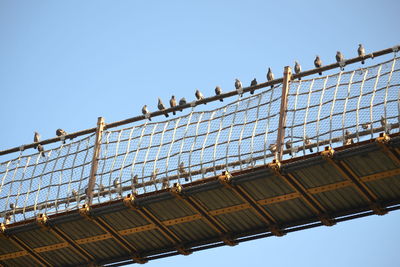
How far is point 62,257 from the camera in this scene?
1673 inches

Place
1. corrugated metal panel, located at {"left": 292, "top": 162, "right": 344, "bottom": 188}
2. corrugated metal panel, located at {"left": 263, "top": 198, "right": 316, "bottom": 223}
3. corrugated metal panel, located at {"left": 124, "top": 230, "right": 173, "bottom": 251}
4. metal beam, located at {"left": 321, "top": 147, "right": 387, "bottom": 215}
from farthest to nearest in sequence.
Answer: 1. corrugated metal panel, located at {"left": 124, "top": 230, "right": 173, "bottom": 251}
2. corrugated metal panel, located at {"left": 263, "top": 198, "right": 316, "bottom": 223}
3. corrugated metal panel, located at {"left": 292, "top": 162, "right": 344, "bottom": 188}
4. metal beam, located at {"left": 321, "top": 147, "right": 387, "bottom": 215}

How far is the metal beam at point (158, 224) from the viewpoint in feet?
124

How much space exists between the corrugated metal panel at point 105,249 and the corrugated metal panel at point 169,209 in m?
3.13

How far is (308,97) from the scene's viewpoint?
3672 cm

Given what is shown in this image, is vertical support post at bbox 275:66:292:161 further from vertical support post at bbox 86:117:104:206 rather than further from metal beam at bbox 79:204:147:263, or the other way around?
vertical support post at bbox 86:117:104:206

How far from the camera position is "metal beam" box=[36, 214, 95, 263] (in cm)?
3994

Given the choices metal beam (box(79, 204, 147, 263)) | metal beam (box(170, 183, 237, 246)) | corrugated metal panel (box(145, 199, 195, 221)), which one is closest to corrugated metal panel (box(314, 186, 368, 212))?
metal beam (box(170, 183, 237, 246))

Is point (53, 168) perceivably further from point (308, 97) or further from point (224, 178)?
point (308, 97)

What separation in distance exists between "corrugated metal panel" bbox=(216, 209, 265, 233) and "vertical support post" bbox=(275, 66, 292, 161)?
10.5 ft

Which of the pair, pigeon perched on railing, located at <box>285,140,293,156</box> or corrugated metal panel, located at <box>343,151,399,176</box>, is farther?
pigeon perched on railing, located at <box>285,140,293,156</box>

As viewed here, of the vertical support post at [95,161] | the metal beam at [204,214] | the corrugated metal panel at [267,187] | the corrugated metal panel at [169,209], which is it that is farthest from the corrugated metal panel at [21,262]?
the corrugated metal panel at [267,187]

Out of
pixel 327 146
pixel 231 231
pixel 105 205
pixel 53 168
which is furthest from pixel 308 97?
pixel 53 168

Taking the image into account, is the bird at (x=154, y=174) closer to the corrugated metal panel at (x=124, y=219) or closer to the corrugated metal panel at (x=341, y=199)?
the corrugated metal panel at (x=124, y=219)

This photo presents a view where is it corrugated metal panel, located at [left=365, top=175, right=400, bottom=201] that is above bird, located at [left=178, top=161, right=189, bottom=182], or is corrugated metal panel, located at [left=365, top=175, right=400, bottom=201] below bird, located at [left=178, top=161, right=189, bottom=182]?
below
